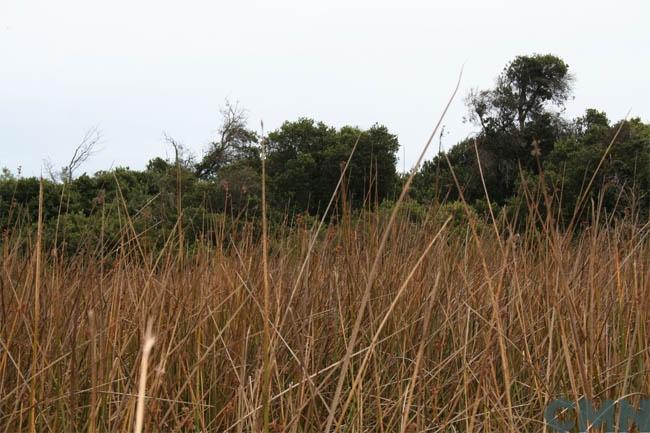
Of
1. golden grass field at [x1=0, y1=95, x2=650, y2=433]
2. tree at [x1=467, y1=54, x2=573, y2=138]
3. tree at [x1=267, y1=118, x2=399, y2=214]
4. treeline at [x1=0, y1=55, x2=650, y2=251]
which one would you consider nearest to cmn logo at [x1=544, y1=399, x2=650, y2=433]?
golden grass field at [x1=0, y1=95, x2=650, y2=433]

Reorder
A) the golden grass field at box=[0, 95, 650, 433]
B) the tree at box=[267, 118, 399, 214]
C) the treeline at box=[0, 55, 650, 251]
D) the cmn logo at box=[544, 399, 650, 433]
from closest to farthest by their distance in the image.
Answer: the cmn logo at box=[544, 399, 650, 433] < the golden grass field at box=[0, 95, 650, 433] < the treeline at box=[0, 55, 650, 251] < the tree at box=[267, 118, 399, 214]

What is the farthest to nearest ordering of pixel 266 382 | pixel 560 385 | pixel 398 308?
pixel 398 308 → pixel 560 385 → pixel 266 382

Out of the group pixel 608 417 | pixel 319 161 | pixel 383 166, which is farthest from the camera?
pixel 319 161

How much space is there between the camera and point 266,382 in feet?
2.64

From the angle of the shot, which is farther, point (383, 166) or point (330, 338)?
point (383, 166)

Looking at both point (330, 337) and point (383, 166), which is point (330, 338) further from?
point (383, 166)

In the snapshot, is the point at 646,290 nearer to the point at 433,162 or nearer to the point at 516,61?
the point at 433,162

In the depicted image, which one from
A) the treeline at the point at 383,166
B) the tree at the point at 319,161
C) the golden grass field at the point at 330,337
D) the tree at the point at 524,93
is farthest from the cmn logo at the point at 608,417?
the tree at the point at 524,93

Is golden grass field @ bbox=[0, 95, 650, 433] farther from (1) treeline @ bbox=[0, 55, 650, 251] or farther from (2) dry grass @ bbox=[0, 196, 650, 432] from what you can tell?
(1) treeline @ bbox=[0, 55, 650, 251]

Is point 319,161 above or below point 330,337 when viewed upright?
above

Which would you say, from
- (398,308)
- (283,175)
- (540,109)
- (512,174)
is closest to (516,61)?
(540,109)

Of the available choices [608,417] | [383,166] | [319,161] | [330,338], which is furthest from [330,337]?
[319,161]

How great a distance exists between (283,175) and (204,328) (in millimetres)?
11920

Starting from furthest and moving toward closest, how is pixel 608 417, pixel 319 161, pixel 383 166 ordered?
→ pixel 319 161
pixel 383 166
pixel 608 417
